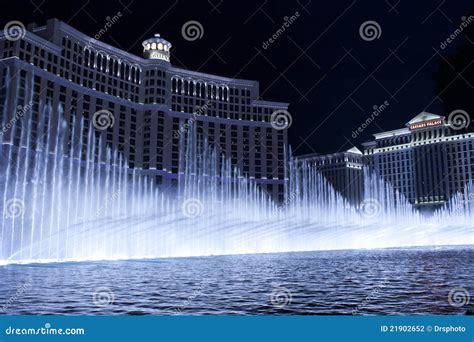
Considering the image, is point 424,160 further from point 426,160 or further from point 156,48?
point 156,48

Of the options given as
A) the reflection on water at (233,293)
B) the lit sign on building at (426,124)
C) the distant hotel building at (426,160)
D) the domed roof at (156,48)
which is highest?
the domed roof at (156,48)

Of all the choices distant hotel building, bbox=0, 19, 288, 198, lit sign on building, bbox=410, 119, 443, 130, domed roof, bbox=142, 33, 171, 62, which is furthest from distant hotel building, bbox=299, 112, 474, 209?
domed roof, bbox=142, 33, 171, 62

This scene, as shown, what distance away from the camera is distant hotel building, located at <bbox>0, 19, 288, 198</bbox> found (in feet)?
229

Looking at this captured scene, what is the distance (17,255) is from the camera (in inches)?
1043

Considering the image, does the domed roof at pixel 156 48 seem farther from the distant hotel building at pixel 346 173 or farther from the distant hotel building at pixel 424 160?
the distant hotel building at pixel 346 173

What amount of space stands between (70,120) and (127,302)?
74.3m

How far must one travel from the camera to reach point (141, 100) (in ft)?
295

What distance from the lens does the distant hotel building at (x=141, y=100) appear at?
229 feet

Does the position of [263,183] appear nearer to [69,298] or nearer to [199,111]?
[199,111]

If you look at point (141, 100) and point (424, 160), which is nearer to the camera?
point (141, 100)

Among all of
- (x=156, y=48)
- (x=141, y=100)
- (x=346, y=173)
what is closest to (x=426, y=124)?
(x=346, y=173)

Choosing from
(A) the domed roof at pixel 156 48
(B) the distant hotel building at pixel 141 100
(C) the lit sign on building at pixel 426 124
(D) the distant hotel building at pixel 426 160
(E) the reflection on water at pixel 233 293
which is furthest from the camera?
(C) the lit sign on building at pixel 426 124

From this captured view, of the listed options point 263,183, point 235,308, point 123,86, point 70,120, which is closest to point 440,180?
point 263,183

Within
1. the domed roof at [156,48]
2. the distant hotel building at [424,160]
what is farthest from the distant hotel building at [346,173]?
the domed roof at [156,48]
